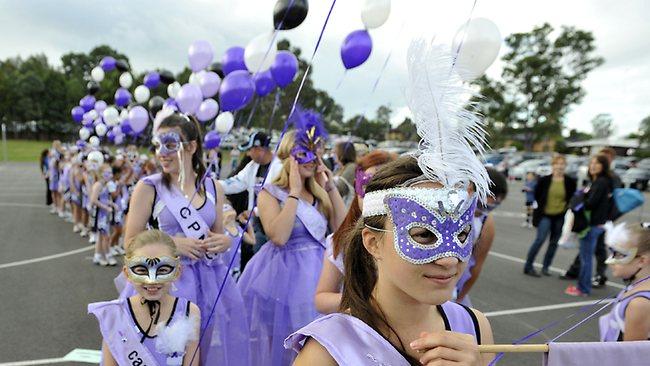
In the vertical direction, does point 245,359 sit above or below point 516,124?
below

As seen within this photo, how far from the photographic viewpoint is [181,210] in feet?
8.93

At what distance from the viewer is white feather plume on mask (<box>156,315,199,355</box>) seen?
2.12 m

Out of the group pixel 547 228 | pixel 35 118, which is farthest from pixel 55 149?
pixel 35 118

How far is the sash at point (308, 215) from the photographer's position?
2967mm

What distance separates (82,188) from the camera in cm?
988

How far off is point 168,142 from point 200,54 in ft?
17.3

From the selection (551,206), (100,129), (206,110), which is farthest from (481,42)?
(100,129)

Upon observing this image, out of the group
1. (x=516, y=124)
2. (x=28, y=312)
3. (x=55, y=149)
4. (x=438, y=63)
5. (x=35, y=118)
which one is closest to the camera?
(x=438, y=63)

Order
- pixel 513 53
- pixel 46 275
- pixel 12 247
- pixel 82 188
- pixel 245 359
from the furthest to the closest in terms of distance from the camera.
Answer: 1. pixel 513 53
2. pixel 82 188
3. pixel 12 247
4. pixel 46 275
5. pixel 245 359

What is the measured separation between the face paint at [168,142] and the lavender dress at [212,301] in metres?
0.16

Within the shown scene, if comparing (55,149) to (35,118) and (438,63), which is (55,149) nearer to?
(438,63)

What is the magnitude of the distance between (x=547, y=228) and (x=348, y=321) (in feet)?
22.9

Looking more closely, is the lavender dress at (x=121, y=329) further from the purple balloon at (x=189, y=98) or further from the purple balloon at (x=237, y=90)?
the purple balloon at (x=189, y=98)

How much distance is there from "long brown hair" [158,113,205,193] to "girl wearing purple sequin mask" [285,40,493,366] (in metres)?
1.75
